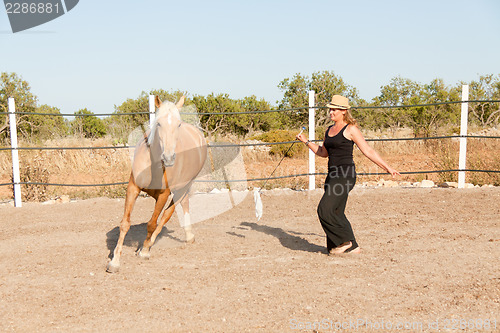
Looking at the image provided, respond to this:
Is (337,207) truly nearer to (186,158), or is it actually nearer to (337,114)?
(337,114)

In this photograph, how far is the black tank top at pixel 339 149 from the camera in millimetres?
4812

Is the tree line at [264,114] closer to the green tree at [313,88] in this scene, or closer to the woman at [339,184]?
the green tree at [313,88]

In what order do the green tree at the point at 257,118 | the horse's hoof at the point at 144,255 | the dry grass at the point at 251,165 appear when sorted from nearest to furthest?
the horse's hoof at the point at 144,255
the dry grass at the point at 251,165
the green tree at the point at 257,118

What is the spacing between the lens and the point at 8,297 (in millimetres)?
3723

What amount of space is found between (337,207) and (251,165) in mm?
11064

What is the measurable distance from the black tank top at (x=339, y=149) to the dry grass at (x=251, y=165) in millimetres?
5199

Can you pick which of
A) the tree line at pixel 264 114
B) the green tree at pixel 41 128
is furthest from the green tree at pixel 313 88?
the green tree at pixel 41 128

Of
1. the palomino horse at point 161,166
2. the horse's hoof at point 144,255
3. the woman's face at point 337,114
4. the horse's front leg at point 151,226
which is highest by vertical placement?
the woman's face at point 337,114

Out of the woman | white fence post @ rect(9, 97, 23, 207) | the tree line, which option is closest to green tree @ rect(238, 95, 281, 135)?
the tree line

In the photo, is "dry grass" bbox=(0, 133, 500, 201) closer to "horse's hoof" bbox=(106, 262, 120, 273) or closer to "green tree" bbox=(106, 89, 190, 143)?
"green tree" bbox=(106, 89, 190, 143)

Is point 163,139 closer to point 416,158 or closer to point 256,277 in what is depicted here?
point 256,277

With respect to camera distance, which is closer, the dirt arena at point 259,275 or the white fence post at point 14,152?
the dirt arena at point 259,275

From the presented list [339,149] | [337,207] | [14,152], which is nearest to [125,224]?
[337,207]

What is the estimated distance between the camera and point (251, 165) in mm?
15883
